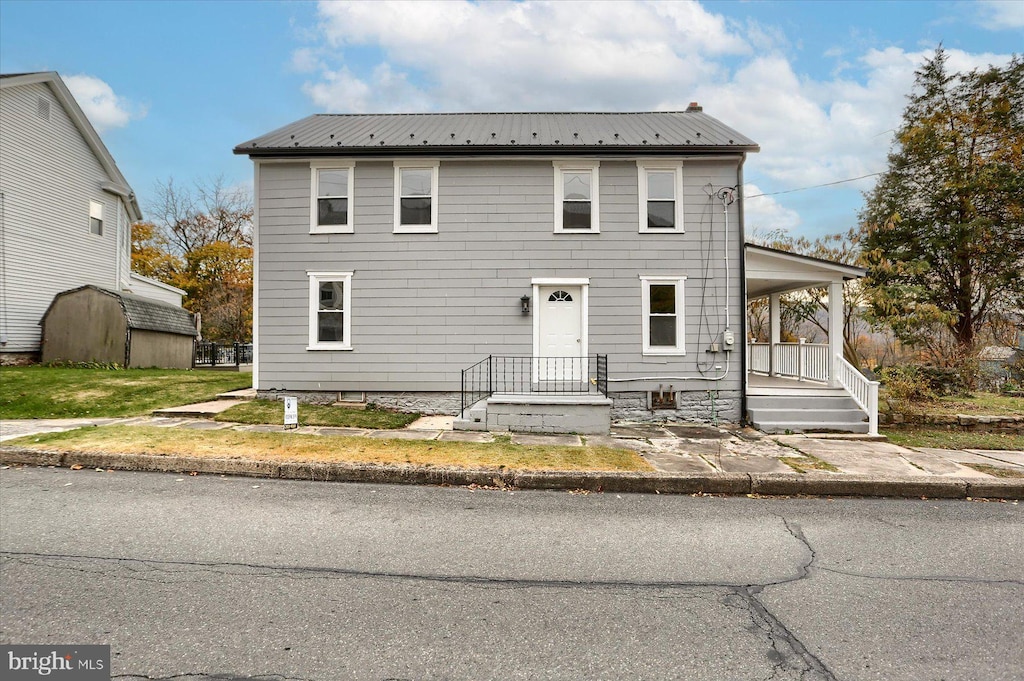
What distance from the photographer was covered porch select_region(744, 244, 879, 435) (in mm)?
9914

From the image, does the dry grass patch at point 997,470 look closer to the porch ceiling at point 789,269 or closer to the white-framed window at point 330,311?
the porch ceiling at point 789,269

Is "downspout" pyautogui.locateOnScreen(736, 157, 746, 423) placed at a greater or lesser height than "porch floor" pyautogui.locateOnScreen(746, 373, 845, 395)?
greater

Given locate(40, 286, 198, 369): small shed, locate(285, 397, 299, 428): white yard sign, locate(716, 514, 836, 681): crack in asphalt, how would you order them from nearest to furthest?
locate(716, 514, 836, 681): crack in asphalt, locate(285, 397, 299, 428): white yard sign, locate(40, 286, 198, 369): small shed

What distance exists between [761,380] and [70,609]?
13494mm

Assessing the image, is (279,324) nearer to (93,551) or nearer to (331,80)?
(93,551)

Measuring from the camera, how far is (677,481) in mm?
5871

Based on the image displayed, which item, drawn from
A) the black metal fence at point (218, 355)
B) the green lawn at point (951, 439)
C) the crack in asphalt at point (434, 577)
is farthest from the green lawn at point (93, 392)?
the green lawn at point (951, 439)

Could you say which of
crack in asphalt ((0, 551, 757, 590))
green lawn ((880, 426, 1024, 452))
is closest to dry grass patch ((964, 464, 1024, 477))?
green lawn ((880, 426, 1024, 452))

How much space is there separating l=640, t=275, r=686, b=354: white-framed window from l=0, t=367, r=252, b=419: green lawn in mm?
9819

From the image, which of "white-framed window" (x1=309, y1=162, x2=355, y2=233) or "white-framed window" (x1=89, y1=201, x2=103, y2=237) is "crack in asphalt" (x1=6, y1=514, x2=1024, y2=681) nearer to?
"white-framed window" (x1=309, y1=162, x2=355, y2=233)

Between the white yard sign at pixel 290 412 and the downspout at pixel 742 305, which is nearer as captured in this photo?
the white yard sign at pixel 290 412

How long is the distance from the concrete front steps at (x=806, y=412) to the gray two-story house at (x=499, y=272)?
708 millimetres

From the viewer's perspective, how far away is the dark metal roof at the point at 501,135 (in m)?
11.1

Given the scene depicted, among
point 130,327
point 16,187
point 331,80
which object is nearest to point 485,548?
point 130,327
